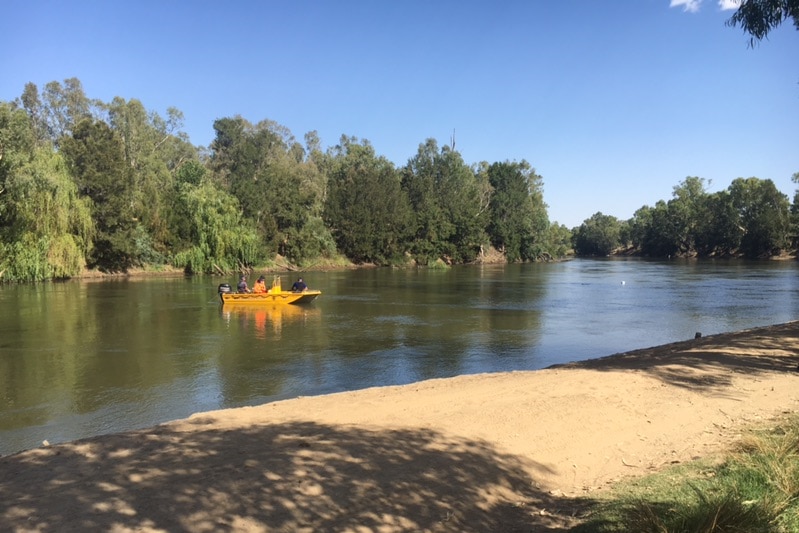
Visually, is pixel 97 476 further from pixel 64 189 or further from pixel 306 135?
pixel 306 135

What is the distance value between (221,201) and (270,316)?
109 feet

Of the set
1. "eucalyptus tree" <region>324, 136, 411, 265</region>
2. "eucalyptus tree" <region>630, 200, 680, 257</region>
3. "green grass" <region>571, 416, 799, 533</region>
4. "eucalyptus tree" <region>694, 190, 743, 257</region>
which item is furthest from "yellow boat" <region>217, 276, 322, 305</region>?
"eucalyptus tree" <region>630, 200, 680, 257</region>

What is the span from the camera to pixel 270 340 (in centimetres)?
2031

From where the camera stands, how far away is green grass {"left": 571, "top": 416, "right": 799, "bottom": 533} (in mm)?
4078

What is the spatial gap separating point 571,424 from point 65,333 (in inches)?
768

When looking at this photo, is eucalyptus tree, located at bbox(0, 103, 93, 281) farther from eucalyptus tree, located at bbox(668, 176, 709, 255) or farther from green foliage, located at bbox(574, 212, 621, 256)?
green foliage, located at bbox(574, 212, 621, 256)

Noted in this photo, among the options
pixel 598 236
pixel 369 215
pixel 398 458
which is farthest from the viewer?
pixel 598 236

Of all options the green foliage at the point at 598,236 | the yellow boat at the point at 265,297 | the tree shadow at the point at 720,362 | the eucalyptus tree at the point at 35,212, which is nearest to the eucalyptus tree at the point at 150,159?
the eucalyptus tree at the point at 35,212

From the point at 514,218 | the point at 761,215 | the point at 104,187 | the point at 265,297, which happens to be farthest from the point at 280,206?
the point at 761,215

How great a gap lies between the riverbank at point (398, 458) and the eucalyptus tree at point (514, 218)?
273ft

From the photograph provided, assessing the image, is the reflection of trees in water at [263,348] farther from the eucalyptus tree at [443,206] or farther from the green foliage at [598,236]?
the green foliage at [598,236]

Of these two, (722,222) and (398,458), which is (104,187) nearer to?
(398,458)

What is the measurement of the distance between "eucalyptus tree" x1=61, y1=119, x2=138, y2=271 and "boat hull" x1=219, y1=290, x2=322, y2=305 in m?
24.5

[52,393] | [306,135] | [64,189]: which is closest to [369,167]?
[306,135]
